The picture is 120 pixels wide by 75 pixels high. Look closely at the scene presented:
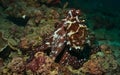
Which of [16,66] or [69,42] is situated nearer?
[16,66]

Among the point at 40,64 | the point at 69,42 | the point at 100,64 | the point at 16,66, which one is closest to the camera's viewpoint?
the point at 40,64

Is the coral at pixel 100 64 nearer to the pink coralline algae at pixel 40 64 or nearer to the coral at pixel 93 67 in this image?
the coral at pixel 93 67

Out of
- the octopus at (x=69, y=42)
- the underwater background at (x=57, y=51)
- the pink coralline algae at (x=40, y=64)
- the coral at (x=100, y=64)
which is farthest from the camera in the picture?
the coral at (x=100, y=64)

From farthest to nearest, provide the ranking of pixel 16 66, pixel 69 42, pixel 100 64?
pixel 100 64
pixel 69 42
pixel 16 66

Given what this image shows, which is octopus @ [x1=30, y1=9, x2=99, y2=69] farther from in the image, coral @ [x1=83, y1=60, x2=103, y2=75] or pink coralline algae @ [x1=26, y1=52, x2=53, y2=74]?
pink coralline algae @ [x1=26, y1=52, x2=53, y2=74]

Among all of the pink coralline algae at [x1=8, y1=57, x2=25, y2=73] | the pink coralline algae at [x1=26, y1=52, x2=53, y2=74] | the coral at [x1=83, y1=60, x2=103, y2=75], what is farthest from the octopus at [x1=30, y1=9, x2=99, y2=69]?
the pink coralline algae at [x1=8, y1=57, x2=25, y2=73]

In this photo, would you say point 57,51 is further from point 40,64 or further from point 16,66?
point 16,66

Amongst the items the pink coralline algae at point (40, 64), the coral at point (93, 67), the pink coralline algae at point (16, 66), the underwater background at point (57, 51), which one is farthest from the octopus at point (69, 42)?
the pink coralline algae at point (16, 66)

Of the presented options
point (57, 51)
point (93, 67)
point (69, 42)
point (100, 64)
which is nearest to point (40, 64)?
point (57, 51)

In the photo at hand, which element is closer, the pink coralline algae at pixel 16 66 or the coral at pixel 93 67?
the pink coralline algae at pixel 16 66

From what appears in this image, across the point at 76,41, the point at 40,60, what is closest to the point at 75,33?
the point at 76,41
